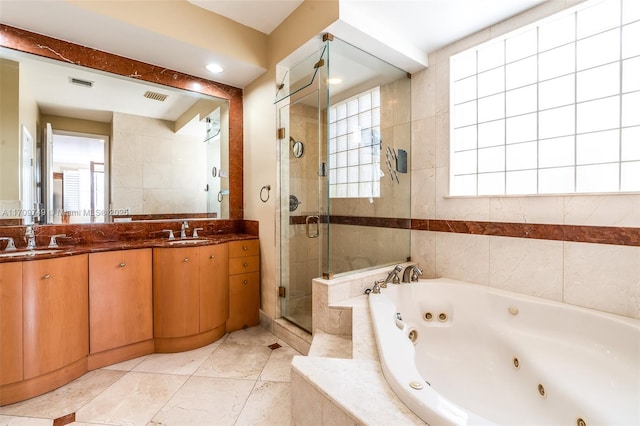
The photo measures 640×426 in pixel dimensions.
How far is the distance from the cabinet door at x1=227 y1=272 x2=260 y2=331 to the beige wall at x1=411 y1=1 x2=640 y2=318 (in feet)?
5.09

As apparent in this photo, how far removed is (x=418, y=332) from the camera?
202cm

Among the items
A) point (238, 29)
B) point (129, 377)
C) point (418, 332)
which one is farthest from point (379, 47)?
point (129, 377)

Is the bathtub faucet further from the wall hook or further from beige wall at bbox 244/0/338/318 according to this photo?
the wall hook

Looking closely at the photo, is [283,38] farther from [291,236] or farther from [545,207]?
[545,207]

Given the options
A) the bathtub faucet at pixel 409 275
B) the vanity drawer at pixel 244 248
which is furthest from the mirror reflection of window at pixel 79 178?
the bathtub faucet at pixel 409 275

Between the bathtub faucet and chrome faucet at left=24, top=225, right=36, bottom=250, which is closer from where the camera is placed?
chrome faucet at left=24, top=225, right=36, bottom=250

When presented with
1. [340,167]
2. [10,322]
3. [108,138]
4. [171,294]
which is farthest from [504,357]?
[108,138]

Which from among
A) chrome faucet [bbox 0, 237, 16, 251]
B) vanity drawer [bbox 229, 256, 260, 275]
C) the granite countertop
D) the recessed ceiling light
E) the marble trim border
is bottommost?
vanity drawer [bbox 229, 256, 260, 275]

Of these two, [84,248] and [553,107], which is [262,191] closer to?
[84,248]

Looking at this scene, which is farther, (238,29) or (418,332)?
(238,29)

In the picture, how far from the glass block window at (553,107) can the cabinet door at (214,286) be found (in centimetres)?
210

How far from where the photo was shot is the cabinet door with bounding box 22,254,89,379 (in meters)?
1.70

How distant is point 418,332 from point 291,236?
128cm

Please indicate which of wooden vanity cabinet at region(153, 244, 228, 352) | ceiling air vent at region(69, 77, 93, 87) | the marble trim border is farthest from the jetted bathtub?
ceiling air vent at region(69, 77, 93, 87)
